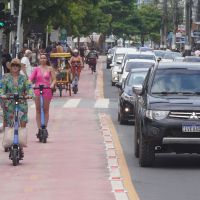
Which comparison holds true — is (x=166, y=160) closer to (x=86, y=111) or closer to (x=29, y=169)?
(x=29, y=169)

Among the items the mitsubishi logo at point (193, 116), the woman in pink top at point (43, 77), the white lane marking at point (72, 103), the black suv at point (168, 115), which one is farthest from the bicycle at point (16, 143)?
the white lane marking at point (72, 103)

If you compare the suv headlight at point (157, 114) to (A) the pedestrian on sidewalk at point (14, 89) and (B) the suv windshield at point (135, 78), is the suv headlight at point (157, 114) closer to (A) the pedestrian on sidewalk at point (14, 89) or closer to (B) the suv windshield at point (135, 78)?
(A) the pedestrian on sidewalk at point (14, 89)

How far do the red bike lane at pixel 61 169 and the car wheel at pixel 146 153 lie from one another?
63cm

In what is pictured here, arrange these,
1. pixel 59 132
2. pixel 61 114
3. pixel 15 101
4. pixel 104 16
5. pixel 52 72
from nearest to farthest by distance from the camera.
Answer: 1. pixel 15 101
2. pixel 52 72
3. pixel 59 132
4. pixel 61 114
5. pixel 104 16

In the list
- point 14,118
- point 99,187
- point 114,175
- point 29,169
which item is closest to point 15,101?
point 14,118

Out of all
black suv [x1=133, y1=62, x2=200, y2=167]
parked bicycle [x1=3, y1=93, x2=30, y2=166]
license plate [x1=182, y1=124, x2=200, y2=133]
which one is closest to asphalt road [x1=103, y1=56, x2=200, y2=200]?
black suv [x1=133, y1=62, x2=200, y2=167]

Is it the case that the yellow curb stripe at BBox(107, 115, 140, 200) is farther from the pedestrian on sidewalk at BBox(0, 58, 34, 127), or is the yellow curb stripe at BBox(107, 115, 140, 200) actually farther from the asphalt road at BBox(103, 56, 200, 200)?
the pedestrian on sidewalk at BBox(0, 58, 34, 127)

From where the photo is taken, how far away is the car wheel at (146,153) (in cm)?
1594

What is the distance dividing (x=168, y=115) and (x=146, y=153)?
790 millimetres

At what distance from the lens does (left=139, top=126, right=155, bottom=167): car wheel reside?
1594 cm

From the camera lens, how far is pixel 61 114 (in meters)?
29.7

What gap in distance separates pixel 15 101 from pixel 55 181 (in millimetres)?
3012

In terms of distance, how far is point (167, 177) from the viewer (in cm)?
1499

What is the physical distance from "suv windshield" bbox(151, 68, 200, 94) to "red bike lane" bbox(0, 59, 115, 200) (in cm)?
162
